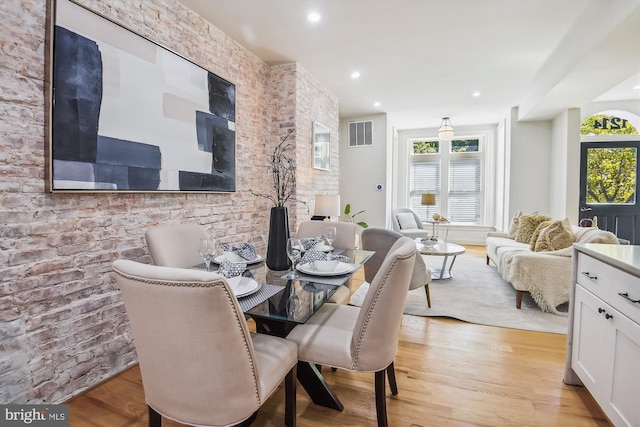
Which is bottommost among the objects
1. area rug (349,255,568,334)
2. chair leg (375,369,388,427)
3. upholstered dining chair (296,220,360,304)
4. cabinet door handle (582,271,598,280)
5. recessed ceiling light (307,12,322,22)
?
area rug (349,255,568,334)

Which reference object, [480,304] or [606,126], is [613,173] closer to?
[606,126]

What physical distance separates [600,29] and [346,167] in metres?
4.18

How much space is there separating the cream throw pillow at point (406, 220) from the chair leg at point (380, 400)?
188 inches

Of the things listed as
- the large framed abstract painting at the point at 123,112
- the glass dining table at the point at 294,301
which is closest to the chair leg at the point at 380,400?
the glass dining table at the point at 294,301

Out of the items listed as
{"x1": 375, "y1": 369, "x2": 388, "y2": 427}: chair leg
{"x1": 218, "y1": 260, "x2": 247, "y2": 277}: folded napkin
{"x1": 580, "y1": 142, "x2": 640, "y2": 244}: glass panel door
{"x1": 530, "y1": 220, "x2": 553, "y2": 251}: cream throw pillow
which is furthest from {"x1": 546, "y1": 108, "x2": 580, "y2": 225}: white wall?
{"x1": 218, "y1": 260, "x2": 247, "y2": 277}: folded napkin

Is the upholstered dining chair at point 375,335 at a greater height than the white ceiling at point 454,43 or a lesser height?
lesser

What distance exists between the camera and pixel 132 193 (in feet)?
7.11

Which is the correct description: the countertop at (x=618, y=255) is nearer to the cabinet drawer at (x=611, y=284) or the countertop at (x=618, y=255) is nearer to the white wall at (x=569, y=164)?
the cabinet drawer at (x=611, y=284)

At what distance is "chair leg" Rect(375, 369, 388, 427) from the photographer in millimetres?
1441

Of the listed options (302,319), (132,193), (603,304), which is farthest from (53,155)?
(603,304)

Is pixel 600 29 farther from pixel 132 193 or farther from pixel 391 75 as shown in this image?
pixel 132 193

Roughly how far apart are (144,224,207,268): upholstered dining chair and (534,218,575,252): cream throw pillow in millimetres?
3422

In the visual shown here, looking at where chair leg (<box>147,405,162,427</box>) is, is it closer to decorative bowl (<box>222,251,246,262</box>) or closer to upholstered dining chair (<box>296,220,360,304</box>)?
decorative bowl (<box>222,251,246,262</box>)

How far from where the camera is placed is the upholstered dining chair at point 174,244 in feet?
6.29
